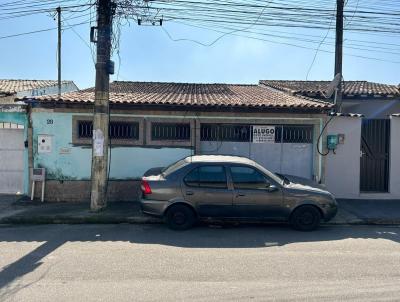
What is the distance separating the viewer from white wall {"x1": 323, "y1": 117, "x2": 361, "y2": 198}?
11727mm

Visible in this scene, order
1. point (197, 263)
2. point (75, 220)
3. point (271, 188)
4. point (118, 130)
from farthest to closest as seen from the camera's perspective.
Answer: point (118, 130) → point (75, 220) → point (271, 188) → point (197, 263)

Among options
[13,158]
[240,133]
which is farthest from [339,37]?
[13,158]

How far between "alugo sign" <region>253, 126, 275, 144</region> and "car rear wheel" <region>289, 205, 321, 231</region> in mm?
3350

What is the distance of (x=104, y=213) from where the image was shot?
31.0ft

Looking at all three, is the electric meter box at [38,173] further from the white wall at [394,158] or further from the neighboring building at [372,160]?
the white wall at [394,158]

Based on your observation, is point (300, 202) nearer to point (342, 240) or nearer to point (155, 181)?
point (342, 240)

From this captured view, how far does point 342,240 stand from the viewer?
770cm

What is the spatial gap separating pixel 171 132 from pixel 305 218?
456cm

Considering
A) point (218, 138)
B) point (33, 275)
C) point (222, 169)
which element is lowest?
point (33, 275)

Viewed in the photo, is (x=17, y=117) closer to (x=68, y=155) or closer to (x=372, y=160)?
(x=68, y=155)

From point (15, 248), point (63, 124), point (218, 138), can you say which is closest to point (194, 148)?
point (218, 138)

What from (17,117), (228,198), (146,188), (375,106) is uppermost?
(375,106)

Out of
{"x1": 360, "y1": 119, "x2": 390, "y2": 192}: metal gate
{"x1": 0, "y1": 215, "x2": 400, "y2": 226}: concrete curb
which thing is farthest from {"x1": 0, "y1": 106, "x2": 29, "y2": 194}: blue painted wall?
{"x1": 360, "y1": 119, "x2": 390, "y2": 192}: metal gate

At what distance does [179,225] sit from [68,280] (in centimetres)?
329
